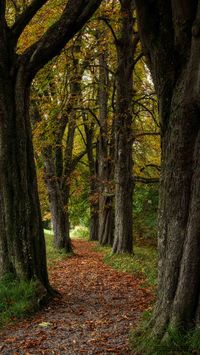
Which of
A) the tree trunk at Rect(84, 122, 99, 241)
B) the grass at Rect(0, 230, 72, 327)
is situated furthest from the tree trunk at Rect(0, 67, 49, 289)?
the tree trunk at Rect(84, 122, 99, 241)

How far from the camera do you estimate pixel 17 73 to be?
7.16m

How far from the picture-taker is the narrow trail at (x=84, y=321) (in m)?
5.04

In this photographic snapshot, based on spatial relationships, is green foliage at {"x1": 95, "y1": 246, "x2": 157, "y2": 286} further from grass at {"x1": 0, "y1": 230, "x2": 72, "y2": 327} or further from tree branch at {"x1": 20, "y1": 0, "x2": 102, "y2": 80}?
tree branch at {"x1": 20, "y1": 0, "x2": 102, "y2": 80}

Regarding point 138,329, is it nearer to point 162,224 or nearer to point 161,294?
point 161,294

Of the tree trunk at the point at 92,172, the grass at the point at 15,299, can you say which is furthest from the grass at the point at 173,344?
the tree trunk at the point at 92,172

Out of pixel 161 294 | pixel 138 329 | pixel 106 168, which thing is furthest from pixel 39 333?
pixel 106 168

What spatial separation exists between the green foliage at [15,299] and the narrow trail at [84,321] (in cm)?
21

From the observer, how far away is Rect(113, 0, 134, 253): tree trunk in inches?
503

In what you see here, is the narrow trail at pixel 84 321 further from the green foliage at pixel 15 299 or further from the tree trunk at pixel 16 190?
the tree trunk at pixel 16 190

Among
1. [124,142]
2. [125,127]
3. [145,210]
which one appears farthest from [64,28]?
[145,210]

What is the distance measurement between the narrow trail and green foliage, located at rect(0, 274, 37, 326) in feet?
0.70

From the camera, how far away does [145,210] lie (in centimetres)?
2266

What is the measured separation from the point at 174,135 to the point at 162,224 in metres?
1.14

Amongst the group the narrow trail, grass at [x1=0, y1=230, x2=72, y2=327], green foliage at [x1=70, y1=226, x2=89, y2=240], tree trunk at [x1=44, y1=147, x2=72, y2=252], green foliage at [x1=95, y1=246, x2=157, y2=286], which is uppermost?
tree trunk at [x1=44, y1=147, x2=72, y2=252]
